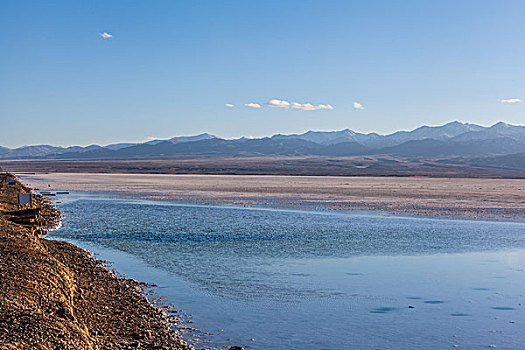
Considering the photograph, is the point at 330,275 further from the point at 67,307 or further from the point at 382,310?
the point at 67,307

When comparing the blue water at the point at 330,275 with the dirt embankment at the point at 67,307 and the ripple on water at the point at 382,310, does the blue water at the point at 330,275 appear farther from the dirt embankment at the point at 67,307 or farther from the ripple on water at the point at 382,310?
the dirt embankment at the point at 67,307

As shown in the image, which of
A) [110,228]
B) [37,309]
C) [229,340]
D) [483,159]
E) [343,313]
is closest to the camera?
[37,309]

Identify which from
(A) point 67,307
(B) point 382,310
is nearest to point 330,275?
(B) point 382,310

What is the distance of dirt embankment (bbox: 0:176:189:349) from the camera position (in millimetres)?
8469

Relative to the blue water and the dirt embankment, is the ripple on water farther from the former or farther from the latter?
the dirt embankment

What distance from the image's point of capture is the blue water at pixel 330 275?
464 inches

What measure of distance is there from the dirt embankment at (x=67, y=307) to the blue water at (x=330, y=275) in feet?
3.85

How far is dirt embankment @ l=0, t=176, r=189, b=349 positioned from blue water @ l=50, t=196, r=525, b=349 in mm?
1173

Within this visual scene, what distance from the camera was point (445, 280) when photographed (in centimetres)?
1683

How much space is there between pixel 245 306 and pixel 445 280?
721cm

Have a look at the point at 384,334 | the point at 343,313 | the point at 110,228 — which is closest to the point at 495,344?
the point at 384,334

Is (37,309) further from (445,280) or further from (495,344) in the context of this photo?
(445,280)

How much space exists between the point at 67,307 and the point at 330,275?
910cm

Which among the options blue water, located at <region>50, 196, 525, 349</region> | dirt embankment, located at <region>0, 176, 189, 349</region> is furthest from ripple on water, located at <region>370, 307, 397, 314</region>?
dirt embankment, located at <region>0, 176, 189, 349</region>
